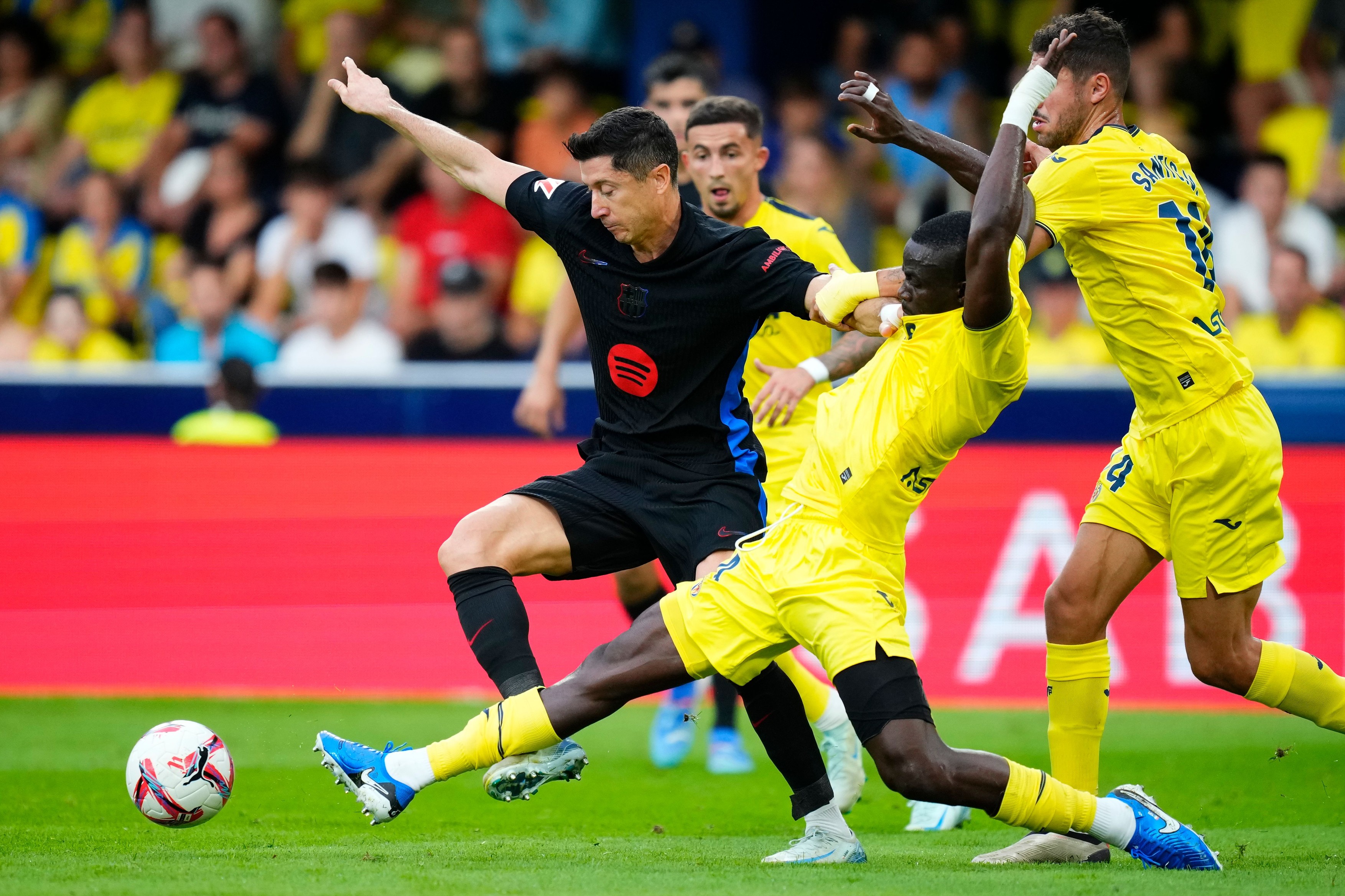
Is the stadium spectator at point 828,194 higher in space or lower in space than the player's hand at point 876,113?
lower

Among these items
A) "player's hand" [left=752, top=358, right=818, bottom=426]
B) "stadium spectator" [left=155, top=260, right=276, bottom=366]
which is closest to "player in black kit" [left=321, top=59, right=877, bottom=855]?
"player's hand" [left=752, top=358, right=818, bottom=426]

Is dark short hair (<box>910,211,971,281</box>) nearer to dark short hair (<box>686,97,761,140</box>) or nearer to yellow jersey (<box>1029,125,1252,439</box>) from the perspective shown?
yellow jersey (<box>1029,125,1252,439</box>)

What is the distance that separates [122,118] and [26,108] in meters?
0.96

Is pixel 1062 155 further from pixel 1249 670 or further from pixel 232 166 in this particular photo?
pixel 232 166

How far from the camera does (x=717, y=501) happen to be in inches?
222

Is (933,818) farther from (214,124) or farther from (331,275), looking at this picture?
(214,124)

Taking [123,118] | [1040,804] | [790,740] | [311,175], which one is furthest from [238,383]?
[1040,804]

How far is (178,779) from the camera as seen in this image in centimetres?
529

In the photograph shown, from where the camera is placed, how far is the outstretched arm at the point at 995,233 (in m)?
4.68

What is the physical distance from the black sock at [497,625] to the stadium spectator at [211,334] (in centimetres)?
731

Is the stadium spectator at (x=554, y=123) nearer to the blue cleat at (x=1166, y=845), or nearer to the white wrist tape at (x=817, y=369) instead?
the white wrist tape at (x=817, y=369)

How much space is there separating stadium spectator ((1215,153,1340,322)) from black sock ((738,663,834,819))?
712 centimetres

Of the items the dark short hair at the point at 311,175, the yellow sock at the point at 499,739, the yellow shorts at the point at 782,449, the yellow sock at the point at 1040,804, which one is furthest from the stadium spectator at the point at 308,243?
the yellow sock at the point at 1040,804

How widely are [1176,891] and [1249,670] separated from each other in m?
1.05
